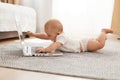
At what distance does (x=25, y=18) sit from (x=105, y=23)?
3.52 ft

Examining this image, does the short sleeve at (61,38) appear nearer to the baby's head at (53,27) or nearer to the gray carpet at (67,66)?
the baby's head at (53,27)

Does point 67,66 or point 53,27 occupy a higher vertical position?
point 53,27

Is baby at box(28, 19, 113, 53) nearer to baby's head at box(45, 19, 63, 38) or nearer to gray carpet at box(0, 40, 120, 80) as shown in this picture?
baby's head at box(45, 19, 63, 38)

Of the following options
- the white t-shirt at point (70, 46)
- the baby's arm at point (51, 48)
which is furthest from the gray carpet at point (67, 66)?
the white t-shirt at point (70, 46)

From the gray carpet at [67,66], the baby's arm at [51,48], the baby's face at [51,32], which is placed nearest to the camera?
the gray carpet at [67,66]

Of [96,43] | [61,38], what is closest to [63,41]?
[61,38]

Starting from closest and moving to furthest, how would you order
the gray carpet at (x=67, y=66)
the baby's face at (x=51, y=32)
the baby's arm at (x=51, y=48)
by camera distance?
1. the gray carpet at (x=67, y=66)
2. the baby's arm at (x=51, y=48)
3. the baby's face at (x=51, y=32)

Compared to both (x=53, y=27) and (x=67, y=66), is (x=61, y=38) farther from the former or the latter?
(x=67, y=66)

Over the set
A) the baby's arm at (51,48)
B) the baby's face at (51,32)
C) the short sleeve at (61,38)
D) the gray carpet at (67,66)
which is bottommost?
the gray carpet at (67,66)

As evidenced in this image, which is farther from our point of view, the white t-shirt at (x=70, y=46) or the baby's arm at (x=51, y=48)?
the white t-shirt at (x=70, y=46)

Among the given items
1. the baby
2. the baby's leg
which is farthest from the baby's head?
the baby's leg

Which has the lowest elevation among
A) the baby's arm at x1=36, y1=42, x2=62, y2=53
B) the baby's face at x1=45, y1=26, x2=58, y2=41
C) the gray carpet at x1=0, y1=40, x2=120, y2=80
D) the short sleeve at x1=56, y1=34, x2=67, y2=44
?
the gray carpet at x1=0, y1=40, x2=120, y2=80

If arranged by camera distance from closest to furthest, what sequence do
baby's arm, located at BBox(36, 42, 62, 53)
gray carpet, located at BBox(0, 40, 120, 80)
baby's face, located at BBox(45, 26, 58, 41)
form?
gray carpet, located at BBox(0, 40, 120, 80) → baby's arm, located at BBox(36, 42, 62, 53) → baby's face, located at BBox(45, 26, 58, 41)

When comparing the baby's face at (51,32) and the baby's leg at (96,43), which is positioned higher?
the baby's face at (51,32)
